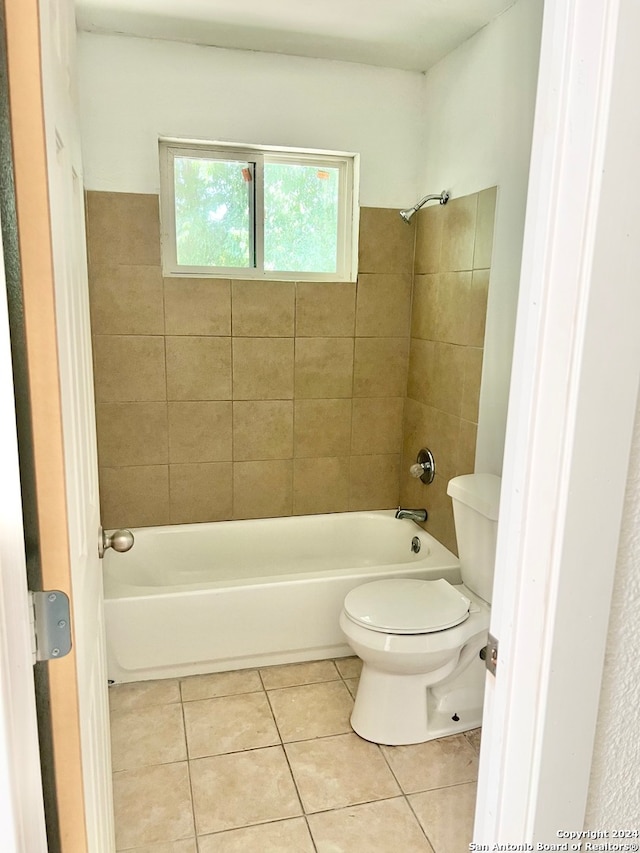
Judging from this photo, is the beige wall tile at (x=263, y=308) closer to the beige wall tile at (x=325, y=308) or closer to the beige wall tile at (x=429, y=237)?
the beige wall tile at (x=325, y=308)

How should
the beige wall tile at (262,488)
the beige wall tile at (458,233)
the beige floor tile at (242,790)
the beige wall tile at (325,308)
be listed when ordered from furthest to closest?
the beige wall tile at (262,488) < the beige wall tile at (325,308) < the beige wall tile at (458,233) < the beige floor tile at (242,790)

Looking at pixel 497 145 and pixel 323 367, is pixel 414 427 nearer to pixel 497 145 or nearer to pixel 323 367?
pixel 323 367

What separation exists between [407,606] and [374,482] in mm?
1173

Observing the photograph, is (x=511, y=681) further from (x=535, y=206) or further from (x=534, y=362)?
(x=535, y=206)

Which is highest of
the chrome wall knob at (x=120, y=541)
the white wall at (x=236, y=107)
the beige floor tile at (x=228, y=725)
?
the white wall at (x=236, y=107)

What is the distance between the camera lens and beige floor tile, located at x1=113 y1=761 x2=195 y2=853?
173 centimetres

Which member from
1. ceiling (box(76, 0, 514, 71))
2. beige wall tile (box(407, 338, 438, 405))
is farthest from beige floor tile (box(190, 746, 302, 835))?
ceiling (box(76, 0, 514, 71))

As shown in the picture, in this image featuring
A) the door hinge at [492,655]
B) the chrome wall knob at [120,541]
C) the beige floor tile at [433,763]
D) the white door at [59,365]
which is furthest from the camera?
the beige floor tile at [433,763]

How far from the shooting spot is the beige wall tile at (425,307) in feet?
9.42

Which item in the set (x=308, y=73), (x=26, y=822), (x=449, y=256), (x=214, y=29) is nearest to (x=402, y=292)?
(x=449, y=256)

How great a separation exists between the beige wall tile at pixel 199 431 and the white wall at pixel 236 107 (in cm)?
97

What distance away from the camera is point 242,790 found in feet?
6.24

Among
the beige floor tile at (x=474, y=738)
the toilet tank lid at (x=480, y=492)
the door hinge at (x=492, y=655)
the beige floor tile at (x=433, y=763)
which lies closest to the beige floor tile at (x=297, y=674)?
the beige floor tile at (x=433, y=763)

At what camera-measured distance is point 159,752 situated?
2.05 m
